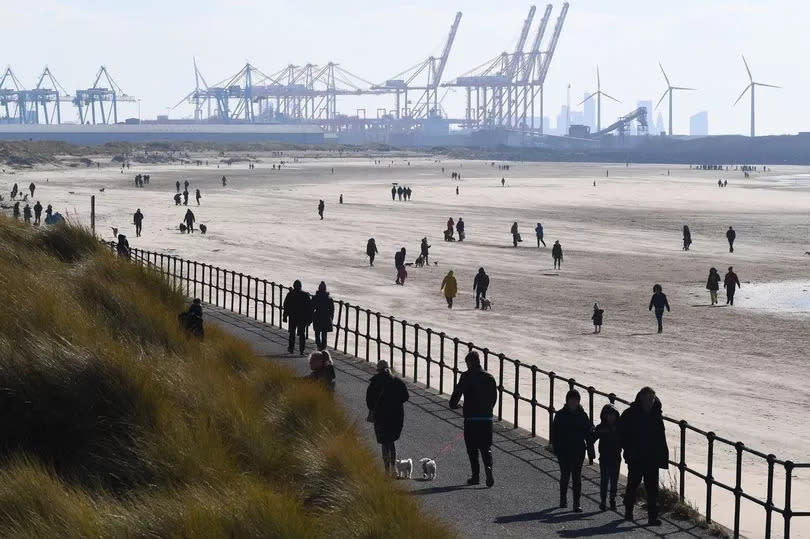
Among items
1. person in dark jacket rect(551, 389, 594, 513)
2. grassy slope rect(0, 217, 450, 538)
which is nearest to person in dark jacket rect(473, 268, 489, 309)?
grassy slope rect(0, 217, 450, 538)

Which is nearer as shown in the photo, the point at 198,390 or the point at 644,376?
the point at 198,390

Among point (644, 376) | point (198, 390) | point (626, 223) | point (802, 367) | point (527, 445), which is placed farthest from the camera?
point (626, 223)

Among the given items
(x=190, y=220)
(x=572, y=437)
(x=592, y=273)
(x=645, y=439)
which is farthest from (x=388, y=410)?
(x=190, y=220)

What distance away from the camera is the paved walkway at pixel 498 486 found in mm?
7973

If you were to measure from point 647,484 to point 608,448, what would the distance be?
36 cm

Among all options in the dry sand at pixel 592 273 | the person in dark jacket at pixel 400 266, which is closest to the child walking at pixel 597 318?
the dry sand at pixel 592 273

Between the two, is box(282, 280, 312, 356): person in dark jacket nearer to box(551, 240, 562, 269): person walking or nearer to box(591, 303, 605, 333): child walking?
box(591, 303, 605, 333): child walking

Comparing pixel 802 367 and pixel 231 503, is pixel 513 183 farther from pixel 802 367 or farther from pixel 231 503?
pixel 231 503

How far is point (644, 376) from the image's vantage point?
16.2 metres

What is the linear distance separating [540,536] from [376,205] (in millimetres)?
48049

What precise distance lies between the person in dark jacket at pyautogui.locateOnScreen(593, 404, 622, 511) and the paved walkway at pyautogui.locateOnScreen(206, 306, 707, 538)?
140mm

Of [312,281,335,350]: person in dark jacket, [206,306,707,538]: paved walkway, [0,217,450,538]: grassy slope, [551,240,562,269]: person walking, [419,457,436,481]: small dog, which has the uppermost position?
[0,217,450,538]: grassy slope

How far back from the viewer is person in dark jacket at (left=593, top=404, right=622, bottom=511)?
324 inches

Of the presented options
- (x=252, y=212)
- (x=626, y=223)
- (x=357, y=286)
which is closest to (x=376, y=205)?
(x=252, y=212)
